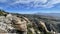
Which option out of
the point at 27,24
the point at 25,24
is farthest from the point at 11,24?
the point at 27,24

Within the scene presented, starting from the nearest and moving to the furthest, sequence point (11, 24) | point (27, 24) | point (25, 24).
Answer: point (11, 24)
point (25, 24)
point (27, 24)

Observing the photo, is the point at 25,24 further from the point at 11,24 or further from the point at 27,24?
the point at 11,24

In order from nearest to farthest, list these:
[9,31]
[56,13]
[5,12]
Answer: [9,31] < [5,12] < [56,13]

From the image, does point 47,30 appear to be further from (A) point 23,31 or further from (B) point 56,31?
(A) point 23,31

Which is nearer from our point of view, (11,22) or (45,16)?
(11,22)

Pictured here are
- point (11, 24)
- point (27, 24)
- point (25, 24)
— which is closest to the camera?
point (11, 24)

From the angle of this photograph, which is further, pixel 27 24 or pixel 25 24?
pixel 27 24

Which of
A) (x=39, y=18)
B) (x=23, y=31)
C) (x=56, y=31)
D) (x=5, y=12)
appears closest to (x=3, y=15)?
(x=5, y=12)

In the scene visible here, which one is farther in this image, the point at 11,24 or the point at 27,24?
the point at 27,24
